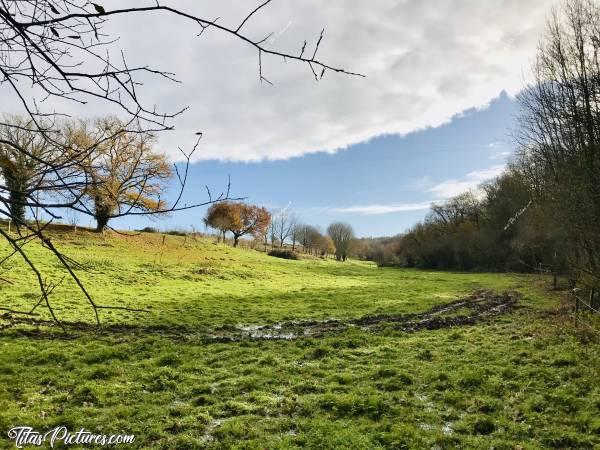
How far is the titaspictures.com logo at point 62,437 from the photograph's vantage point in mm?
5719

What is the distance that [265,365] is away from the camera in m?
10.1

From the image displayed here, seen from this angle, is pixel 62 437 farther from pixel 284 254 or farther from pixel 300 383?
pixel 284 254

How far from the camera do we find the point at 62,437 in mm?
5871

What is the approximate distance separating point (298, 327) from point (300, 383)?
7048mm

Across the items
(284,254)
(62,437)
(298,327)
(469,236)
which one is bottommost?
(298,327)

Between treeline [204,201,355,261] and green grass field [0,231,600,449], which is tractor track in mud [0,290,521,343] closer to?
green grass field [0,231,600,449]

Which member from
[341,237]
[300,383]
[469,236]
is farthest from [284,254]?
[300,383]

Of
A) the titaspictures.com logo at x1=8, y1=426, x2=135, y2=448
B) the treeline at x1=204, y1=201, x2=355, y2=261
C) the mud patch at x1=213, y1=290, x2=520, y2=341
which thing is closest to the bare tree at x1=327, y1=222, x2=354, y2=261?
the treeline at x1=204, y1=201, x2=355, y2=261

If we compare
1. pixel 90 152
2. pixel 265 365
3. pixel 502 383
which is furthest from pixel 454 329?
pixel 90 152

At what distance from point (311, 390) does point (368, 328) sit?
741 cm

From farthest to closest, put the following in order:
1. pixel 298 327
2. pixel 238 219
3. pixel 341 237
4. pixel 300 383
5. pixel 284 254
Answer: pixel 341 237 → pixel 238 219 → pixel 284 254 → pixel 298 327 → pixel 300 383

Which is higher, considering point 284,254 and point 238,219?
point 238,219

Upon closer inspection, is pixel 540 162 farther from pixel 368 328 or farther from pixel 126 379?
pixel 126 379

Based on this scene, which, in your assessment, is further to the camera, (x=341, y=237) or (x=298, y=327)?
(x=341, y=237)
